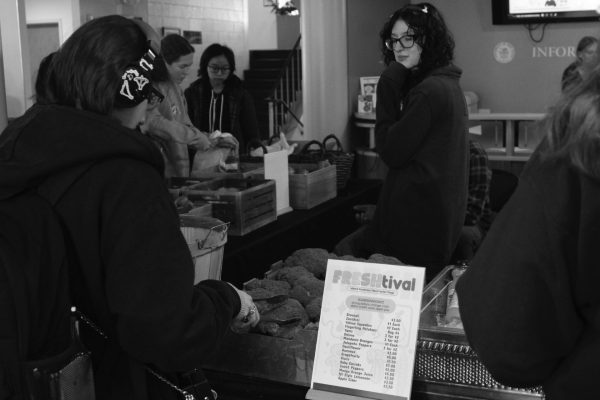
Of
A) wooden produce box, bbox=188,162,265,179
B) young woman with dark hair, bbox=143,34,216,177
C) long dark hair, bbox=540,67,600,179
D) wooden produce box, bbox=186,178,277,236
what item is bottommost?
wooden produce box, bbox=186,178,277,236

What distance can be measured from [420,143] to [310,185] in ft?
3.19

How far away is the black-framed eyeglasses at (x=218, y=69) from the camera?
534 centimetres

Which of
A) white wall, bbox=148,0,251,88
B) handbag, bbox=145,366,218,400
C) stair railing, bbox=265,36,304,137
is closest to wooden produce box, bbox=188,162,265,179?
handbag, bbox=145,366,218,400

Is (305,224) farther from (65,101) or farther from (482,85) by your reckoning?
(482,85)

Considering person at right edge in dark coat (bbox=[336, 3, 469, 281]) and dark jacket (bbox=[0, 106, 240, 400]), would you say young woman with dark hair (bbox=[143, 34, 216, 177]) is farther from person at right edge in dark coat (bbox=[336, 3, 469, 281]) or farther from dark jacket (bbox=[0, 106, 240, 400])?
dark jacket (bbox=[0, 106, 240, 400])

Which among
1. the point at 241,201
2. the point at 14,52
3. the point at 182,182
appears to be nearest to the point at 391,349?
the point at 241,201

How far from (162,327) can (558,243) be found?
2.17 feet

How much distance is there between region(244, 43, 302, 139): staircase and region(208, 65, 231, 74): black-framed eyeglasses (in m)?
6.44

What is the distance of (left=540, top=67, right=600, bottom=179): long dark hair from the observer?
997 mm

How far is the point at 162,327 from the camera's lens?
4.45 ft

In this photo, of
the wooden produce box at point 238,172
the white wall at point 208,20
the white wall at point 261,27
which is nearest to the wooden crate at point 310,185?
the wooden produce box at point 238,172

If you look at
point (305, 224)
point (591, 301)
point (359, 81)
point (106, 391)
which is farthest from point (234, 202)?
point (359, 81)

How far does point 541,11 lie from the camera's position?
6.96 metres

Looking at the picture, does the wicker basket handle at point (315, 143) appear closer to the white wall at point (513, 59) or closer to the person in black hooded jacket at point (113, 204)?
the person in black hooded jacket at point (113, 204)
